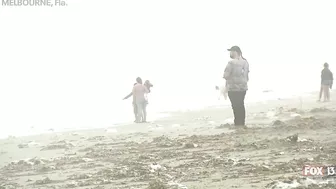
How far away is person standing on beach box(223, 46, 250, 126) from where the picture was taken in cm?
1036

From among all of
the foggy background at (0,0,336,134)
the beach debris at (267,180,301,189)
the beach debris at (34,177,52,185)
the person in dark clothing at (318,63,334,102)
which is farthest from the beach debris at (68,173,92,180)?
the foggy background at (0,0,336,134)

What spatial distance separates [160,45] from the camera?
3642 inches

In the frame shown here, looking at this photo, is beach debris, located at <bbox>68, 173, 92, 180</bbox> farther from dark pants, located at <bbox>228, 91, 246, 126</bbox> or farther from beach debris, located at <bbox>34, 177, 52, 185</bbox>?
dark pants, located at <bbox>228, 91, 246, 126</bbox>

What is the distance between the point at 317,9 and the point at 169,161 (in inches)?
4331

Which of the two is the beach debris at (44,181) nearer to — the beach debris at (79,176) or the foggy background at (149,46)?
the beach debris at (79,176)

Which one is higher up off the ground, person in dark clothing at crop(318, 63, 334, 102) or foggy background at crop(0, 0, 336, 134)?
foggy background at crop(0, 0, 336, 134)

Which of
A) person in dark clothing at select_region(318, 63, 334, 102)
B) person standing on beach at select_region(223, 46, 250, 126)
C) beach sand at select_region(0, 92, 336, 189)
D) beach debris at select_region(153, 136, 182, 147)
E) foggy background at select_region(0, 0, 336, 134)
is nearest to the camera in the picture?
beach sand at select_region(0, 92, 336, 189)

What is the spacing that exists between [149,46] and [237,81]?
266 ft

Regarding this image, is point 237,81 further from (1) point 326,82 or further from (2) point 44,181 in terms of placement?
(1) point 326,82

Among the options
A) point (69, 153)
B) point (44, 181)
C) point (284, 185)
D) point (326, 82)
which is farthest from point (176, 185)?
point (326, 82)

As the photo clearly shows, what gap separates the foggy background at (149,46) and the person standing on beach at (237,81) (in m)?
27.3

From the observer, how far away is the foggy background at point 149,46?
178 feet

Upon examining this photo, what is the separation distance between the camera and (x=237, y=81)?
10.4 meters

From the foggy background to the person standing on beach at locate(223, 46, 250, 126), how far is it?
27.3 m
